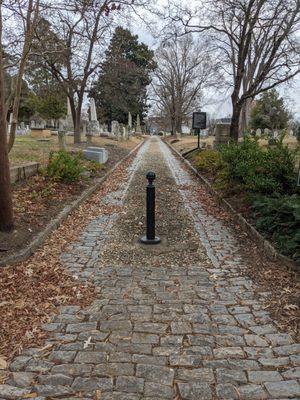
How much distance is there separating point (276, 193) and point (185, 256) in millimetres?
2292

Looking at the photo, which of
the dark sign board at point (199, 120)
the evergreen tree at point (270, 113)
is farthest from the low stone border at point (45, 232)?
the evergreen tree at point (270, 113)

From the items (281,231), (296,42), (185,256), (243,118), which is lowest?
(185,256)

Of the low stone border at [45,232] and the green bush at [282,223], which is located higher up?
the green bush at [282,223]

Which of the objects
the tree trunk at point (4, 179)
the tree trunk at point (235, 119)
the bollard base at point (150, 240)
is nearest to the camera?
the tree trunk at point (4, 179)

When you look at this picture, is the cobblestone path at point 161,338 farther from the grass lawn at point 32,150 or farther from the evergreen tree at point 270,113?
the evergreen tree at point 270,113

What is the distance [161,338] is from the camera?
3.45 meters

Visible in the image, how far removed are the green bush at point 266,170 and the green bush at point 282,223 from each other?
24.6 inches

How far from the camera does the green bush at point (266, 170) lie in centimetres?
739

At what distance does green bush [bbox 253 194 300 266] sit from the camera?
5211 millimetres

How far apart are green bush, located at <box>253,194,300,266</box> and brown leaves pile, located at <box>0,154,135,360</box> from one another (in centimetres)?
275

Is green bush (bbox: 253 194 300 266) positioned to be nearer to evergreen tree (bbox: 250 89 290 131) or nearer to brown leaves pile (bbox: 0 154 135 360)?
brown leaves pile (bbox: 0 154 135 360)

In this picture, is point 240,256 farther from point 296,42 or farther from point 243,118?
point 243,118

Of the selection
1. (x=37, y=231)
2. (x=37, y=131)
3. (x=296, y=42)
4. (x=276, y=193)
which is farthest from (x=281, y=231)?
(x=37, y=131)

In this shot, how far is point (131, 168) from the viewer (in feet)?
53.3
